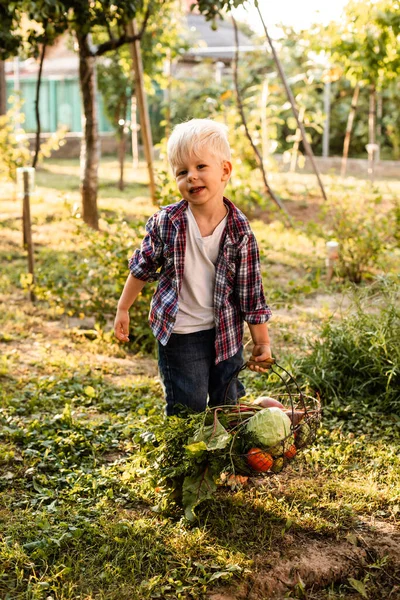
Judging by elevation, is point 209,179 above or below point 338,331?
above

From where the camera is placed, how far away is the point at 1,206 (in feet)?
35.2

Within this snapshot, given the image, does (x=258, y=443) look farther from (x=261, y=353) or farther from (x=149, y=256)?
(x=149, y=256)

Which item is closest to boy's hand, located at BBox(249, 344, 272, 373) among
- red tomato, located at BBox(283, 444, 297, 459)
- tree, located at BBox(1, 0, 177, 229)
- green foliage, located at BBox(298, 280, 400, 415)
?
red tomato, located at BBox(283, 444, 297, 459)

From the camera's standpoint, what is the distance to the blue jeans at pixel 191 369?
9.92 ft

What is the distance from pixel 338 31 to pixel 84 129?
3.17 m

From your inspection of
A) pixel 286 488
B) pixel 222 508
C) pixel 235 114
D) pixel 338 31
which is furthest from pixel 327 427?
pixel 235 114

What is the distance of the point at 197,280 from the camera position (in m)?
2.97

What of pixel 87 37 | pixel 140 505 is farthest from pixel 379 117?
pixel 140 505

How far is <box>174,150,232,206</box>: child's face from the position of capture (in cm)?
285

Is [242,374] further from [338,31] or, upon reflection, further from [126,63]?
[126,63]

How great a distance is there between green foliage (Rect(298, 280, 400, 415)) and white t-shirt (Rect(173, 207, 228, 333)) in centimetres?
127

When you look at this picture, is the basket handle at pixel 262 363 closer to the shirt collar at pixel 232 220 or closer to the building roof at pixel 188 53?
the shirt collar at pixel 232 220

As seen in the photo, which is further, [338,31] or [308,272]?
[338,31]

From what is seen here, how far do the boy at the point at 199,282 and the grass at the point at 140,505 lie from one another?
0.50 meters
